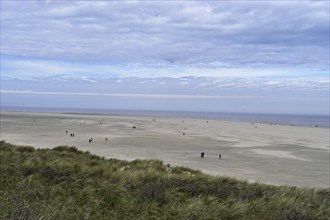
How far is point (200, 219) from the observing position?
6566 mm

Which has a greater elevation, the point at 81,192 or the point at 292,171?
the point at 81,192

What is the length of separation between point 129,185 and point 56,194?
7.48 ft

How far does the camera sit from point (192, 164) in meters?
21.1

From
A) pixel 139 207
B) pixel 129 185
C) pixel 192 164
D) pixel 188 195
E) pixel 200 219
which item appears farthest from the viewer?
pixel 192 164

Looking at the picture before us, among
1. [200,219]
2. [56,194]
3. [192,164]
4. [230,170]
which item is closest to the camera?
[200,219]

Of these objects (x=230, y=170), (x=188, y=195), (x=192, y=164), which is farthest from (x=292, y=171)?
(x=188, y=195)

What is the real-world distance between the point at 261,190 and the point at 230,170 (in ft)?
31.7

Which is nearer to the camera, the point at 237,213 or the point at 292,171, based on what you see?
the point at 237,213

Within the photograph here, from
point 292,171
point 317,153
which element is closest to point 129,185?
point 292,171

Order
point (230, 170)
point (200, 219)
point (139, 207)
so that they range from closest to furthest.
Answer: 1. point (200, 219)
2. point (139, 207)
3. point (230, 170)

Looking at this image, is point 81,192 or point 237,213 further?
point 81,192

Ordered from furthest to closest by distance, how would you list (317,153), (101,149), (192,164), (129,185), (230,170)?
(317,153) → (101,149) → (192,164) → (230,170) → (129,185)

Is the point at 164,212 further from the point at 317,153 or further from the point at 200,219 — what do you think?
the point at 317,153

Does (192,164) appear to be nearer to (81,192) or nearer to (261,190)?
(261,190)
